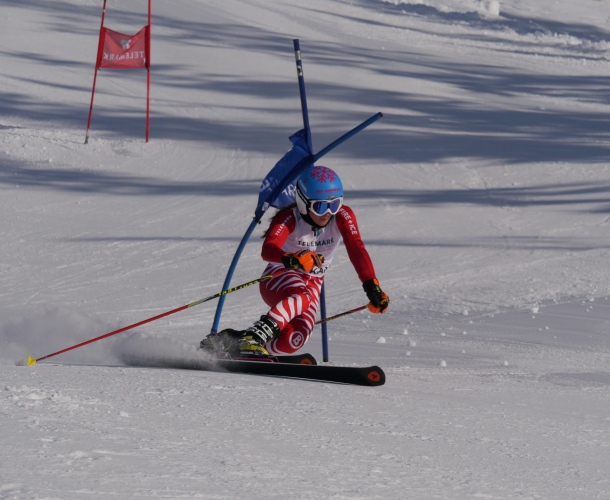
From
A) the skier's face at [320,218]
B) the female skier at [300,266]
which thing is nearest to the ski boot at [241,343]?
the female skier at [300,266]

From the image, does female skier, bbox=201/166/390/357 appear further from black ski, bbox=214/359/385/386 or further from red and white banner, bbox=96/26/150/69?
red and white banner, bbox=96/26/150/69

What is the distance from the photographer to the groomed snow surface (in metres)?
3.21

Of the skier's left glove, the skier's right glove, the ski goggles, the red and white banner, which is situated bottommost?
the skier's left glove

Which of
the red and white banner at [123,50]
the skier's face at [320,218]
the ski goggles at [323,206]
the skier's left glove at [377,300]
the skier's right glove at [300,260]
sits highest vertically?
the red and white banner at [123,50]

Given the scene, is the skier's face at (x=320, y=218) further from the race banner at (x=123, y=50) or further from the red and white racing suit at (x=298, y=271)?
the race banner at (x=123, y=50)

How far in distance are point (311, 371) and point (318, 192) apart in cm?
127

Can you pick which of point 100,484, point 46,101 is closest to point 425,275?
point 100,484

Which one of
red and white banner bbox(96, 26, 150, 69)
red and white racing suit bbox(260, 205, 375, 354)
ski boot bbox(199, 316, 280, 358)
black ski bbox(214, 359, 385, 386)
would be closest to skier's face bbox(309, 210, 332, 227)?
red and white racing suit bbox(260, 205, 375, 354)

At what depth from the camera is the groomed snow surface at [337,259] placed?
10.5 ft

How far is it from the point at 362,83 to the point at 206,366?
14.7 m

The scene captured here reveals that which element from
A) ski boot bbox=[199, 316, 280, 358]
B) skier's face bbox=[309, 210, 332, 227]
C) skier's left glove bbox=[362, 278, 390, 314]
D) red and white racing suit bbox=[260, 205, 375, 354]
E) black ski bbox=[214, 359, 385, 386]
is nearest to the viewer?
black ski bbox=[214, 359, 385, 386]

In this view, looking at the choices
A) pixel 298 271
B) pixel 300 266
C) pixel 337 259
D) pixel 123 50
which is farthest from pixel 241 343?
pixel 123 50

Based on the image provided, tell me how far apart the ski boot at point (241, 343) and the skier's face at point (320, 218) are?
80 cm

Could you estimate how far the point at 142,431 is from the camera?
330 centimetres
